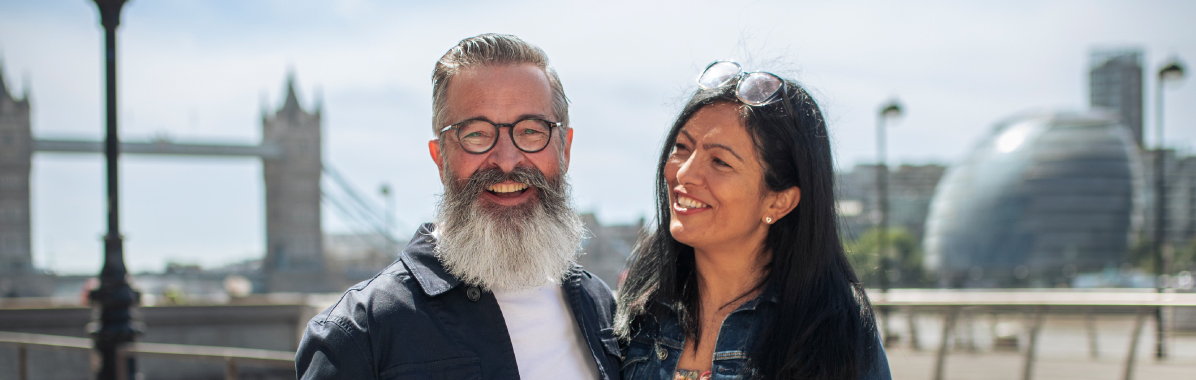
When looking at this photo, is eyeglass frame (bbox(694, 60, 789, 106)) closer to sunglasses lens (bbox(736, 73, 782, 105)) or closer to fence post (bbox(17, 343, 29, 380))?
sunglasses lens (bbox(736, 73, 782, 105))

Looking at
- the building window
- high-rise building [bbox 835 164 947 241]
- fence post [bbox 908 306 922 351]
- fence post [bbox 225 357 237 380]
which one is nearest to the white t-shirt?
fence post [bbox 225 357 237 380]

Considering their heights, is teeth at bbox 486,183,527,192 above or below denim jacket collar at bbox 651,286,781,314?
above

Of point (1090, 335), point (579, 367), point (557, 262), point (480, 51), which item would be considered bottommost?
point (1090, 335)

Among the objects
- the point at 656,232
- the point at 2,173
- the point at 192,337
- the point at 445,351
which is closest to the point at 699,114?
the point at 656,232

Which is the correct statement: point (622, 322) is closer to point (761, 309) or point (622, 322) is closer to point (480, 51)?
point (761, 309)

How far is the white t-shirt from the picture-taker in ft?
6.18

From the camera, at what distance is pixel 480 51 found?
1.91 metres

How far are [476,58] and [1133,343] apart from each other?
4.26m

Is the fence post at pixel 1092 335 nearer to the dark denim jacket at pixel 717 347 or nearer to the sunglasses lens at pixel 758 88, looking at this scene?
the dark denim jacket at pixel 717 347

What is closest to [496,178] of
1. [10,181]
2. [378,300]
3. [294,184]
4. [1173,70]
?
[378,300]

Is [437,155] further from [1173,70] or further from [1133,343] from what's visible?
[1173,70]

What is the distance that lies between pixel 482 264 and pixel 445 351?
20 cm

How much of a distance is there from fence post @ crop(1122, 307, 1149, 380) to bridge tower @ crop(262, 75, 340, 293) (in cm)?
7053

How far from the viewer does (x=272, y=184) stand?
73.7 meters
